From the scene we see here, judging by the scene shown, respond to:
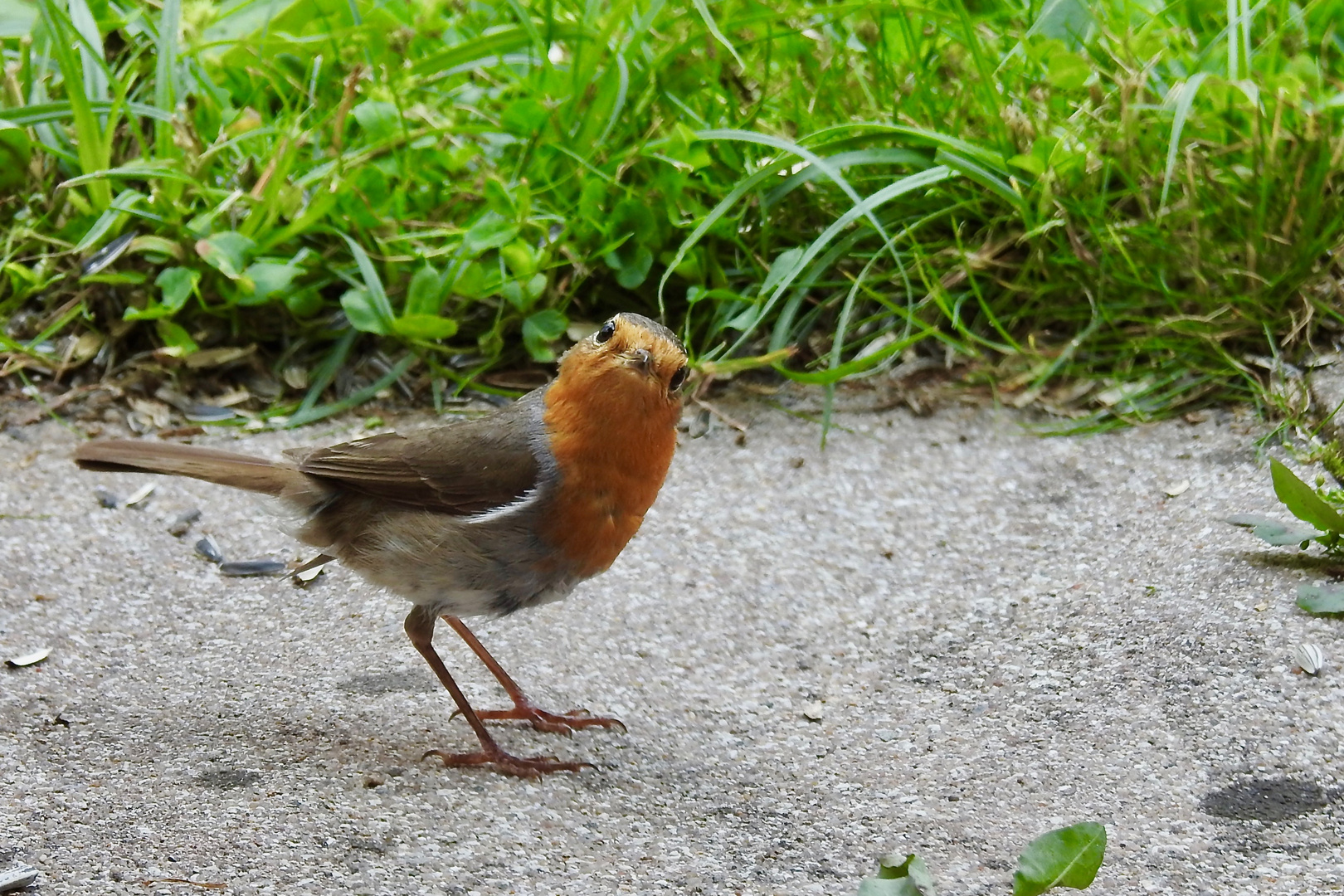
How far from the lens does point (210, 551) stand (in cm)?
385

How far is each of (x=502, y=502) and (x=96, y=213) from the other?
231cm

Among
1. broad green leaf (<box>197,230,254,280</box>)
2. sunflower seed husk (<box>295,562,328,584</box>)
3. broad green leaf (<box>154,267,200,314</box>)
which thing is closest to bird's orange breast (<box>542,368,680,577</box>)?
sunflower seed husk (<box>295,562,328,584</box>)

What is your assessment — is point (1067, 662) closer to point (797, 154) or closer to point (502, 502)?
point (502, 502)

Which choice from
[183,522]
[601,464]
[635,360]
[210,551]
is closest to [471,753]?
[601,464]

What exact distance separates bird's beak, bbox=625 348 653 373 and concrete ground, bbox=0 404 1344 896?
81cm

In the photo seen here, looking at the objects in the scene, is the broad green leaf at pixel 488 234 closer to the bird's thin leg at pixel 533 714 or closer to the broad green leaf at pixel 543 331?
the broad green leaf at pixel 543 331

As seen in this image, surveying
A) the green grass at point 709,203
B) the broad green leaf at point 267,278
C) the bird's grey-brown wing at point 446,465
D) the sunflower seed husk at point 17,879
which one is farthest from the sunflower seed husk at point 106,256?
the sunflower seed husk at point 17,879

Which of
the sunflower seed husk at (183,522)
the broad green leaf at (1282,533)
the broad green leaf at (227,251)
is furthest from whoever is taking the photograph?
→ the broad green leaf at (227,251)

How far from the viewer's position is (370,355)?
15.4 ft

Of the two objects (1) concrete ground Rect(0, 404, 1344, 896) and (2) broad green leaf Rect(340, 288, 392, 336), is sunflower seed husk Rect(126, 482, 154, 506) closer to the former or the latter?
(1) concrete ground Rect(0, 404, 1344, 896)

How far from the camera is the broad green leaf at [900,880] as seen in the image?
2.23 m

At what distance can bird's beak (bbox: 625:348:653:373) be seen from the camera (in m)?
2.96

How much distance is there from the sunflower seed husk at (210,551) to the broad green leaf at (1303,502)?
2733 millimetres

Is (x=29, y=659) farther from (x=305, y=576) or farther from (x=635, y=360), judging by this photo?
(x=635, y=360)
